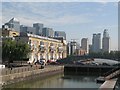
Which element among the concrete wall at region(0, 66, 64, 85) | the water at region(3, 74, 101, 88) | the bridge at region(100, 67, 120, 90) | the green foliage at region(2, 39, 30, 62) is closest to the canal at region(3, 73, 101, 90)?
the water at region(3, 74, 101, 88)

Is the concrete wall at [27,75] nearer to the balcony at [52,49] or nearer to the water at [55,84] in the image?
the water at [55,84]

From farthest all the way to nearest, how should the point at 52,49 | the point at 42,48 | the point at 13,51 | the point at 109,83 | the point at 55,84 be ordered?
the point at 52,49, the point at 42,48, the point at 13,51, the point at 55,84, the point at 109,83

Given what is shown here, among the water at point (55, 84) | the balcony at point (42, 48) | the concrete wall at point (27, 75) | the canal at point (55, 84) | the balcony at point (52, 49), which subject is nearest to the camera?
the concrete wall at point (27, 75)

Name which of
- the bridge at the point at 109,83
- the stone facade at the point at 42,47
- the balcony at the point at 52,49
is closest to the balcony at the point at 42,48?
the stone facade at the point at 42,47

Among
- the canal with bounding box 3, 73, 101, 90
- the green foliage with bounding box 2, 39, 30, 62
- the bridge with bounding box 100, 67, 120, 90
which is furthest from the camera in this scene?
the green foliage with bounding box 2, 39, 30, 62

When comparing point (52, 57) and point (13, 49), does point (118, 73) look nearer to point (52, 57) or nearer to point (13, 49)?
point (13, 49)

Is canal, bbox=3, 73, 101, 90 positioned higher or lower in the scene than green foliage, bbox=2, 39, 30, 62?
lower

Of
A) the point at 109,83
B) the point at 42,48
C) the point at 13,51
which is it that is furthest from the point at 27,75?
the point at 42,48

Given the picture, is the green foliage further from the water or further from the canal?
the water

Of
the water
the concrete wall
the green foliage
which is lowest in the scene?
the water

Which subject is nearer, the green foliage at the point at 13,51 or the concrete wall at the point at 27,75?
the concrete wall at the point at 27,75

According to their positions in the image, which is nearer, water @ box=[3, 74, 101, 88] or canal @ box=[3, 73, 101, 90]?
canal @ box=[3, 73, 101, 90]

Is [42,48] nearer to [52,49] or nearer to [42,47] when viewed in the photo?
[42,47]

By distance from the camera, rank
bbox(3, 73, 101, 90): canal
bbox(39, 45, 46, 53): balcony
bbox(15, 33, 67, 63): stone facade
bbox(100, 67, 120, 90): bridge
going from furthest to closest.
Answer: bbox(39, 45, 46, 53): balcony → bbox(15, 33, 67, 63): stone facade → bbox(3, 73, 101, 90): canal → bbox(100, 67, 120, 90): bridge
